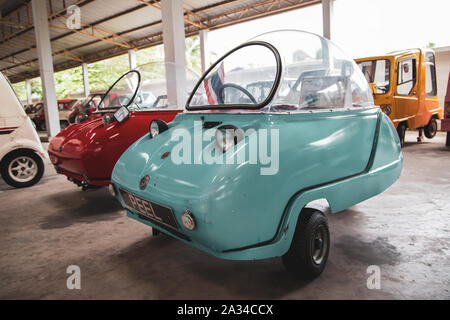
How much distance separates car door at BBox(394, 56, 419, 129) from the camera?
6784 mm

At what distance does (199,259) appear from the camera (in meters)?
2.48

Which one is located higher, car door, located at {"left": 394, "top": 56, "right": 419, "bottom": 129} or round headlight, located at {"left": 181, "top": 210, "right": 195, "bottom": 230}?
car door, located at {"left": 394, "top": 56, "right": 419, "bottom": 129}

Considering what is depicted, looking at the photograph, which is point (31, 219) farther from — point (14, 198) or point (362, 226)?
point (362, 226)

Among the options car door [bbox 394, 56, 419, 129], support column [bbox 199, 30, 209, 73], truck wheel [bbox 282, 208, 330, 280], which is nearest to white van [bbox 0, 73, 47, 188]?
truck wheel [bbox 282, 208, 330, 280]

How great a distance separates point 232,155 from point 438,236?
6.70 feet

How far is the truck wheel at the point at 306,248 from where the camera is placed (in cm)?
200

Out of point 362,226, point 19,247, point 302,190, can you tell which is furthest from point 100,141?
point 362,226

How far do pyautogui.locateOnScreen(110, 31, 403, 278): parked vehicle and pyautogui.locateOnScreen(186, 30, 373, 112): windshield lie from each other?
10 mm

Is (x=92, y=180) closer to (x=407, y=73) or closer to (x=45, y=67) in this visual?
(x=407, y=73)

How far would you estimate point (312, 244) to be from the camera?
2.04m

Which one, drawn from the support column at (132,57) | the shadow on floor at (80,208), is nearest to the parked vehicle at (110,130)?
the shadow on floor at (80,208)

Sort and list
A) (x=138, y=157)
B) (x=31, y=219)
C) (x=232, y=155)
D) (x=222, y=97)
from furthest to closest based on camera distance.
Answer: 1. (x=31, y=219)
2. (x=222, y=97)
3. (x=138, y=157)
4. (x=232, y=155)

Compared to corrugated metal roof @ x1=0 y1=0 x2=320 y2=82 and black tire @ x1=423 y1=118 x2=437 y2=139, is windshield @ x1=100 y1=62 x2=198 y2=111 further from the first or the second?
corrugated metal roof @ x1=0 y1=0 x2=320 y2=82
